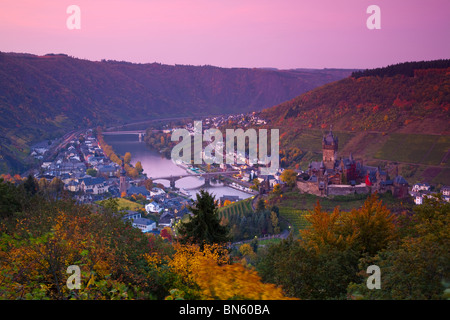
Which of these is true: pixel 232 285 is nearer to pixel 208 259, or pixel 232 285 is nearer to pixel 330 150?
pixel 208 259

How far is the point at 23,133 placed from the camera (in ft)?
173

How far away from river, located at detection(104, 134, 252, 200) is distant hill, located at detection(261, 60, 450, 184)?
10.2 m

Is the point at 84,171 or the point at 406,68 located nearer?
the point at 84,171

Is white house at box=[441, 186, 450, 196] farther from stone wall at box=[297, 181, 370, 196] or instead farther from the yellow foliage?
the yellow foliage

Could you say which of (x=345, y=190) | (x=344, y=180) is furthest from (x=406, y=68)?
(x=345, y=190)

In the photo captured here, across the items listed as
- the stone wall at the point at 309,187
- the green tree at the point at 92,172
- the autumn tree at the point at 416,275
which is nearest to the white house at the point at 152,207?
the stone wall at the point at 309,187

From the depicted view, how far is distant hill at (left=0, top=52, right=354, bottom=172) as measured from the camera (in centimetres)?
5947

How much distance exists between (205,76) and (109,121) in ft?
189

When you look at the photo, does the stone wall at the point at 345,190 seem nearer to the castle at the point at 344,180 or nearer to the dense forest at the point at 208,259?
the castle at the point at 344,180

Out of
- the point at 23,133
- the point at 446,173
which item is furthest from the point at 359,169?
the point at 23,133

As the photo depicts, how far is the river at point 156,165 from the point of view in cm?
3572

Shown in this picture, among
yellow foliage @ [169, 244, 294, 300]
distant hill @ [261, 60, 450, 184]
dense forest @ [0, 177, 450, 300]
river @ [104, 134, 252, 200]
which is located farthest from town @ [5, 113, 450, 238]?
yellow foliage @ [169, 244, 294, 300]

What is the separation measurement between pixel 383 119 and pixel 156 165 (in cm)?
2802

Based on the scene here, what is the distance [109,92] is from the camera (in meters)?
99.8
